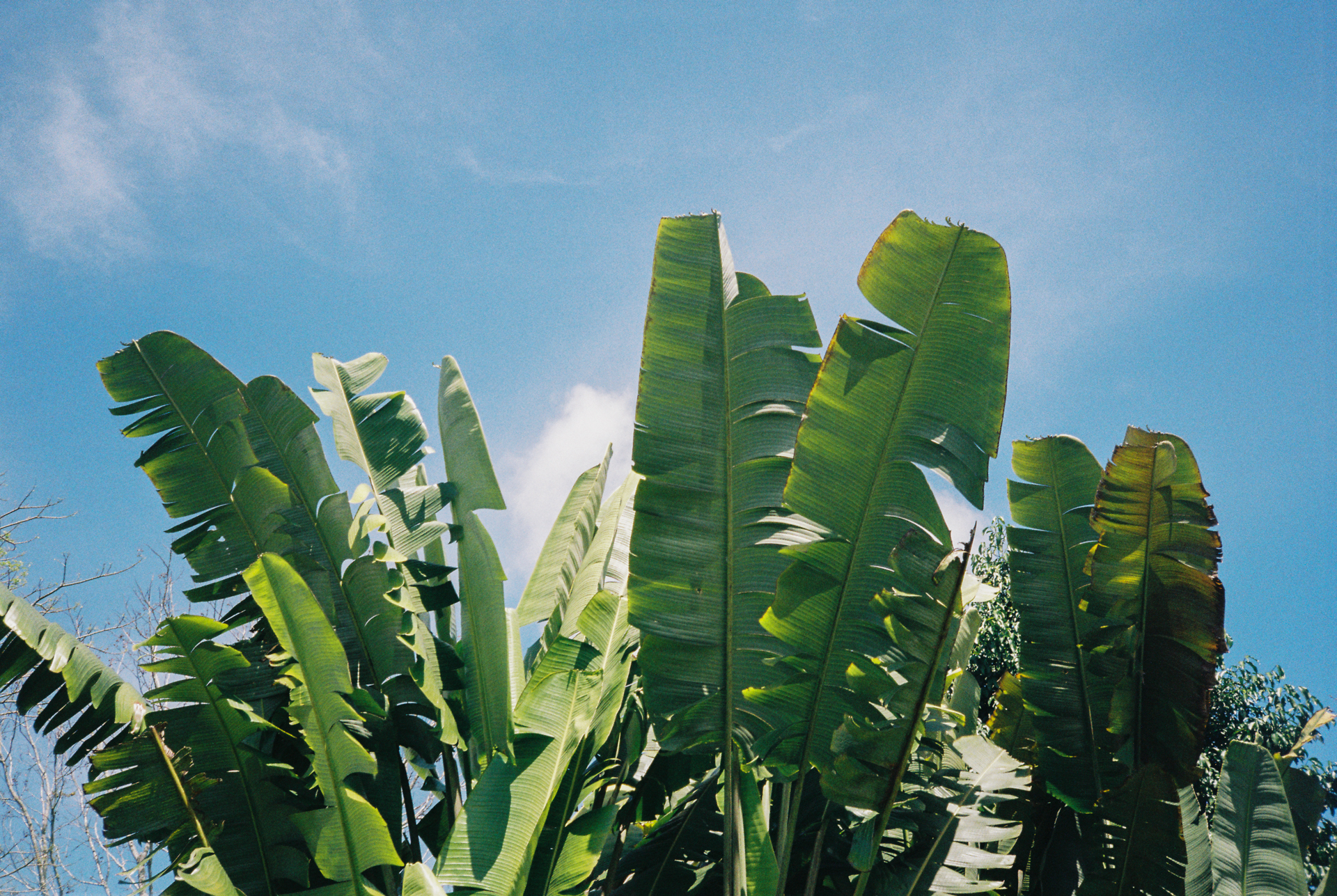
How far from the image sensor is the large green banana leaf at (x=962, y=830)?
3598 mm

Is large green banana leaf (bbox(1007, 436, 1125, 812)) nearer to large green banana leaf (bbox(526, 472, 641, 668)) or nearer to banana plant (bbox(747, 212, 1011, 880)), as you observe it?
banana plant (bbox(747, 212, 1011, 880))

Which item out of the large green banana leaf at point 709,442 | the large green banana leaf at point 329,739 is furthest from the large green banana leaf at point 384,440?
the large green banana leaf at point 709,442

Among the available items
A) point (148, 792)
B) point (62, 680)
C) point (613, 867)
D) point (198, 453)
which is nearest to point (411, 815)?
point (613, 867)

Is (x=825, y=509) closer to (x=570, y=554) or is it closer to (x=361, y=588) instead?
(x=570, y=554)

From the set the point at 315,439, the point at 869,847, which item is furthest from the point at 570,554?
the point at 869,847

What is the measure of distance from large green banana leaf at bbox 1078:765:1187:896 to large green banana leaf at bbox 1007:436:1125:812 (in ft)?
0.84

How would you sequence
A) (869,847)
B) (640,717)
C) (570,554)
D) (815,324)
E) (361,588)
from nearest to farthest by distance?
(869,847)
(815,324)
(361,588)
(640,717)
(570,554)

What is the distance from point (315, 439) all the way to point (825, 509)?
103 inches

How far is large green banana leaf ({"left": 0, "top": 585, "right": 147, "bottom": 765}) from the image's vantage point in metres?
3.21

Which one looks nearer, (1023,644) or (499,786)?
(499,786)

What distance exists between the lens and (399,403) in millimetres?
4336

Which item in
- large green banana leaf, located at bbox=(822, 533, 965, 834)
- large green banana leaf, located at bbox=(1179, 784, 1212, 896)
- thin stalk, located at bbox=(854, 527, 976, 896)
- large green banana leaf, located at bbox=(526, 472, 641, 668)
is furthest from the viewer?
large green banana leaf, located at bbox=(526, 472, 641, 668)

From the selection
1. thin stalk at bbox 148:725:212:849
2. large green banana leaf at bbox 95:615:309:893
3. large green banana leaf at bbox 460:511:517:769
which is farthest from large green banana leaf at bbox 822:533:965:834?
A: thin stalk at bbox 148:725:212:849

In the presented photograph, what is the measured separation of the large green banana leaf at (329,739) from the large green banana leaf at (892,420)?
168 centimetres
